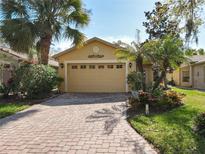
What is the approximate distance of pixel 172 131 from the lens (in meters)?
7.15

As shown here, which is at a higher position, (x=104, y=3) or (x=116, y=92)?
(x=104, y=3)

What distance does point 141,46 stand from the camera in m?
16.0

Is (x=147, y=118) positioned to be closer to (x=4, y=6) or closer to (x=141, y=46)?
(x=141, y=46)

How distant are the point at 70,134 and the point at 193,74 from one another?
74.7 feet

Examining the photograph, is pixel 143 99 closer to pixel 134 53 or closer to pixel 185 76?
pixel 134 53

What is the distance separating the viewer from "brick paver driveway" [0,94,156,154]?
19.6 ft

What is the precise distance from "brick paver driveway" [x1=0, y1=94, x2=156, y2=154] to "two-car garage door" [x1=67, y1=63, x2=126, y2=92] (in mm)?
9096

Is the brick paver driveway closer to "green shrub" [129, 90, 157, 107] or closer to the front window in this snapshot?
"green shrub" [129, 90, 157, 107]

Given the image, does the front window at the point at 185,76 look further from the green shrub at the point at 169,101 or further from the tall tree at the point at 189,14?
the tall tree at the point at 189,14

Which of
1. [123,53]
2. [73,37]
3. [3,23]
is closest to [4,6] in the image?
[3,23]

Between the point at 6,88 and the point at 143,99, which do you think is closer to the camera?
the point at 143,99

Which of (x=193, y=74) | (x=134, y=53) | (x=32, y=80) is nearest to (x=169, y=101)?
(x=134, y=53)

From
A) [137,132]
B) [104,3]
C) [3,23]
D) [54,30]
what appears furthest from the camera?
[54,30]

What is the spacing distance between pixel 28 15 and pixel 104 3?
5.87m
